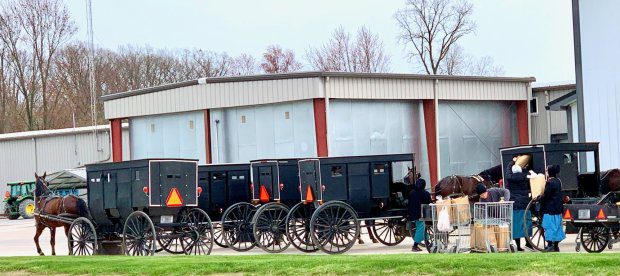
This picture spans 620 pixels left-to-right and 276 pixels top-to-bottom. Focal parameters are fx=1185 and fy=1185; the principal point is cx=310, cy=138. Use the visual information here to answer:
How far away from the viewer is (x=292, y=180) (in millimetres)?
25438

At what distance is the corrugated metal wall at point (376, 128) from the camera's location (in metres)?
37.1

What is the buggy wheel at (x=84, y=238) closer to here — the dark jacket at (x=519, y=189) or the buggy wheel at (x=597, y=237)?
the dark jacket at (x=519, y=189)

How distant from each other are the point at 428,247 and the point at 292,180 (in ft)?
16.5

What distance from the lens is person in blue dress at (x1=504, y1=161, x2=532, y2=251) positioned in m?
20.9

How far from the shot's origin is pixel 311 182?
76.9 feet

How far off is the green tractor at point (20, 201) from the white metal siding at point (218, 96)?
1219 centimetres

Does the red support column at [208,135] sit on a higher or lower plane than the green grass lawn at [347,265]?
higher

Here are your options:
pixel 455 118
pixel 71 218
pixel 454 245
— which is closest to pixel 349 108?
pixel 455 118

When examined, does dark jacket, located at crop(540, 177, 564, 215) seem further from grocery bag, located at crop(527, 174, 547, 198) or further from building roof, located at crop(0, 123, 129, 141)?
building roof, located at crop(0, 123, 129, 141)

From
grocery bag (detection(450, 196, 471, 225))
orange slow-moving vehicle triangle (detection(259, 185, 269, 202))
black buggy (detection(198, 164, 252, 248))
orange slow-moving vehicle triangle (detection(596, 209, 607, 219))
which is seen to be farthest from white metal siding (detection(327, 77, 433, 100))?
orange slow-moving vehicle triangle (detection(596, 209, 607, 219))

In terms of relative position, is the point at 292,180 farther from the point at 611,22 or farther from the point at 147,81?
the point at 147,81

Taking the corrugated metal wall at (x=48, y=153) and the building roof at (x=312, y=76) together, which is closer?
the building roof at (x=312, y=76)

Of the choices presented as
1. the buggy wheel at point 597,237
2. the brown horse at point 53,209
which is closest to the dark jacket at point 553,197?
the buggy wheel at point 597,237

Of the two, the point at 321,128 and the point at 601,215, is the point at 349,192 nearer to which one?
the point at 601,215
